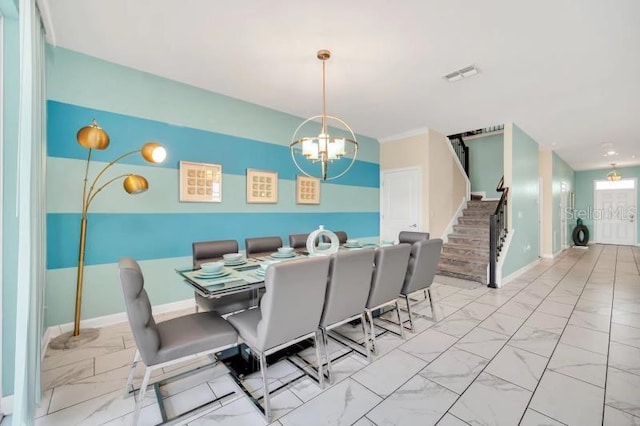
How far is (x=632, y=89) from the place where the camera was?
144 inches

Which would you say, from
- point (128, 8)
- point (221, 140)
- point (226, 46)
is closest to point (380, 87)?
point (226, 46)

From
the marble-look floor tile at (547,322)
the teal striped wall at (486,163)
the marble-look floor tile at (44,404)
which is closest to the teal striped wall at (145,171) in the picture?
the marble-look floor tile at (44,404)

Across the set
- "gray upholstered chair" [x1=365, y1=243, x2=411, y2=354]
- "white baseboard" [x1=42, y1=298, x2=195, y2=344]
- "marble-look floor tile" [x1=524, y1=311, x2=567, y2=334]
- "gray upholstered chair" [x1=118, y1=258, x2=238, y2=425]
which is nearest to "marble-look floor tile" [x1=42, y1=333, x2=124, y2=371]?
"white baseboard" [x1=42, y1=298, x2=195, y2=344]

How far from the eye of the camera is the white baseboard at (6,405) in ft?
5.59

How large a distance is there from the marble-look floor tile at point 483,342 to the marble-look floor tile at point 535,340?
12 centimetres

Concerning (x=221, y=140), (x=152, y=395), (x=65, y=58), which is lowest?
(x=152, y=395)

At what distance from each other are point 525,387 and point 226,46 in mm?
3819

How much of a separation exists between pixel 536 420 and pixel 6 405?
3238 millimetres

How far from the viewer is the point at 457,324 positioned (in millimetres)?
3100

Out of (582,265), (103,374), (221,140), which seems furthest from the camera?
(582,265)

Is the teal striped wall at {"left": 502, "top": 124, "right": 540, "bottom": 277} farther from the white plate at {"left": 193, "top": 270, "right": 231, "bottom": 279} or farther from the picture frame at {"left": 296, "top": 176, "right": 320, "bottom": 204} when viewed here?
the white plate at {"left": 193, "top": 270, "right": 231, "bottom": 279}

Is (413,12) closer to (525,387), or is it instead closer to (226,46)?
(226,46)

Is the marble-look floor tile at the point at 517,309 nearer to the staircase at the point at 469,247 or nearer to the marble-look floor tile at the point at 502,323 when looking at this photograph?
the marble-look floor tile at the point at 502,323

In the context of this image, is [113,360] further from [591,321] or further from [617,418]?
[591,321]
